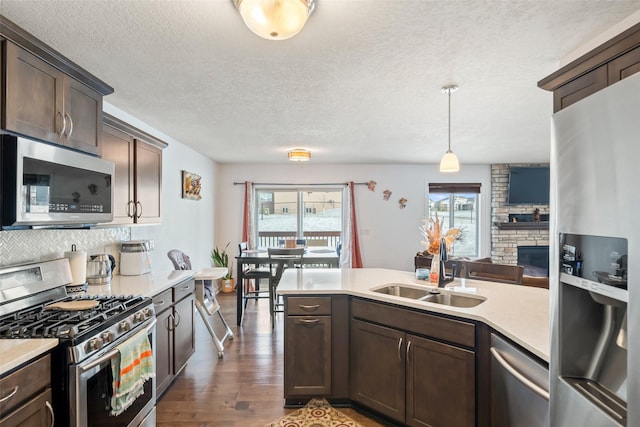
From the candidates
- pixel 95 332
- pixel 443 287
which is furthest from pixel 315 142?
pixel 95 332

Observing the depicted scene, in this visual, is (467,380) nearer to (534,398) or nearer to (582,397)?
(534,398)

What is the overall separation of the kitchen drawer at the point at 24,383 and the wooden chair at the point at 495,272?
9.13ft

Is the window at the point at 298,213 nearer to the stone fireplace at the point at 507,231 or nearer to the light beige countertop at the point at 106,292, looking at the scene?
the stone fireplace at the point at 507,231

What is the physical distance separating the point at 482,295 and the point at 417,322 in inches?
20.7

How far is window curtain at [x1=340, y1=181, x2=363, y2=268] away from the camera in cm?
638

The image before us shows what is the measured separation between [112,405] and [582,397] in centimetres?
193

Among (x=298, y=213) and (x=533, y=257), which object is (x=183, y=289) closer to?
(x=298, y=213)

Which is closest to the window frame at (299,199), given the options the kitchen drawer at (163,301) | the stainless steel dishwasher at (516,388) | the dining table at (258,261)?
the dining table at (258,261)

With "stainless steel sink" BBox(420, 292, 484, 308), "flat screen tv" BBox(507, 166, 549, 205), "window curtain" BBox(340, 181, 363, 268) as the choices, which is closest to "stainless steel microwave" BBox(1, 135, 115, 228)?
"stainless steel sink" BBox(420, 292, 484, 308)

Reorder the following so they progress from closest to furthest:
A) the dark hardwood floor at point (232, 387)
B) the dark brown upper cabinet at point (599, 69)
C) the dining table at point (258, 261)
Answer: the dark brown upper cabinet at point (599, 69) → the dark hardwood floor at point (232, 387) → the dining table at point (258, 261)

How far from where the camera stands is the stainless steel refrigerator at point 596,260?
722 mm

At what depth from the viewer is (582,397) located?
90 centimetres

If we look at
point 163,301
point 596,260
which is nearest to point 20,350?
point 163,301

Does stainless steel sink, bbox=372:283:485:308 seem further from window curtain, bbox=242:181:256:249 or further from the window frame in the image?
window curtain, bbox=242:181:256:249
